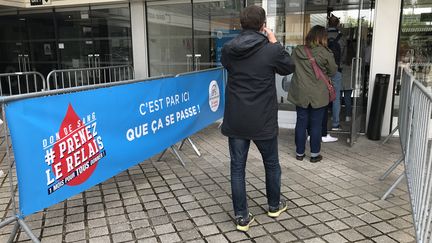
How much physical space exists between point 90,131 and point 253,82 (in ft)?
4.95

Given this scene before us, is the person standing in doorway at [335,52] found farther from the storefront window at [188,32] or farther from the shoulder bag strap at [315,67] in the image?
the storefront window at [188,32]

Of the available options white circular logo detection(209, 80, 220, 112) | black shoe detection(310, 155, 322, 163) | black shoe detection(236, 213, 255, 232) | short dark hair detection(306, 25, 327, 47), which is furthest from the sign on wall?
black shoe detection(236, 213, 255, 232)

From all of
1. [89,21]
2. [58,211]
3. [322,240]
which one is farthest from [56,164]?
[89,21]

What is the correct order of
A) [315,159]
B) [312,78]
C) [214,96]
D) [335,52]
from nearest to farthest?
[312,78] < [315,159] < [214,96] < [335,52]

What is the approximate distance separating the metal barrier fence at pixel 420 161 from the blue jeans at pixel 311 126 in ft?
5.05

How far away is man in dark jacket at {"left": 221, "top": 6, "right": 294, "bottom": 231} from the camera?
309 centimetres

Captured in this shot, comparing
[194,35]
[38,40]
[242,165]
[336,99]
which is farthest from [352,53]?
[38,40]

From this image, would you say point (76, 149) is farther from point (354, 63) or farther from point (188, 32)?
point (188, 32)

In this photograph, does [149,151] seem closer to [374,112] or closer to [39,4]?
[374,112]

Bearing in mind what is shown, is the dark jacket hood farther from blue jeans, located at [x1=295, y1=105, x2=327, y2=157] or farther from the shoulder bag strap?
blue jeans, located at [x1=295, y1=105, x2=327, y2=157]

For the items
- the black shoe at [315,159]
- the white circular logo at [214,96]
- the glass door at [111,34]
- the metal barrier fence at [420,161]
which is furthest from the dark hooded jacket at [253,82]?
the glass door at [111,34]

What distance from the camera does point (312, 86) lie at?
498 centimetres

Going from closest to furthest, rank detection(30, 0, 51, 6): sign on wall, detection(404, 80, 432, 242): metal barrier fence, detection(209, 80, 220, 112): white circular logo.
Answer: detection(404, 80, 432, 242): metal barrier fence < detection(209, 80, 220, 112): white circular logo < detection(30, 0, 51, 6): sign on wall

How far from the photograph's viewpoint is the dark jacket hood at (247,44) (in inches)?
120
